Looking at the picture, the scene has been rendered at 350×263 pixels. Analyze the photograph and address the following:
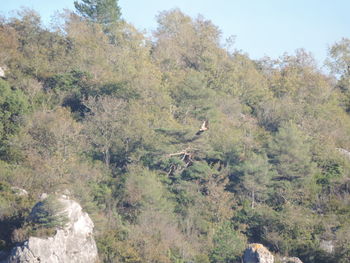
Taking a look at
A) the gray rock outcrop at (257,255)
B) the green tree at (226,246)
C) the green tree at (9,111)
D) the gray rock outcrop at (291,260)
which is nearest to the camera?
the gray rock outcrop at (257,255)

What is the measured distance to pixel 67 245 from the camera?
31.3m

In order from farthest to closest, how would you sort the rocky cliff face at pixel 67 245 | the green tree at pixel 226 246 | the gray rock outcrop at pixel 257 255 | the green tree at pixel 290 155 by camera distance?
the green tree at pixel 290 155 → the green tree at pixel 226 246 → the gray rock outcrop at pixel 257 255 → the rocky cliff face at pixel 67 245

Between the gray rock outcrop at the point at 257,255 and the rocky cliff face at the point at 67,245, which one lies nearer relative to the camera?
the rocky cliff face at the point at 67,245

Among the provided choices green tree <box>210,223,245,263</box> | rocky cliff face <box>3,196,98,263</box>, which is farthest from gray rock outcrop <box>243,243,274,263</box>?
rocky cliff face <box>3,196,98,263</box>

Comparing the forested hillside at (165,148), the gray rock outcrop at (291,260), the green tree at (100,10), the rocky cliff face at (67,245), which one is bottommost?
the rocky cliff face at (67,245)

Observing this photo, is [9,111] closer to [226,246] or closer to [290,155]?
[226,246]

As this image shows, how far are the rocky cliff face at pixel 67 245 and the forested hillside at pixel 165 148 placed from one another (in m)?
0.91

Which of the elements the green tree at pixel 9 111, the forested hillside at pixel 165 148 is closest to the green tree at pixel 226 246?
the forested hillside at pixel 165 148

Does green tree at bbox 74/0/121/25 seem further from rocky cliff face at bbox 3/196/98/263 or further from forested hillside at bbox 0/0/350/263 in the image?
rocky cliff face at bbox 3/196/98/263

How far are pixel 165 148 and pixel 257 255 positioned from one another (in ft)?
34.3

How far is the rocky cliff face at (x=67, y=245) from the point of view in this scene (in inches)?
1158

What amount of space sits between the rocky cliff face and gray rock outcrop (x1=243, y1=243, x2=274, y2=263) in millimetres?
8290

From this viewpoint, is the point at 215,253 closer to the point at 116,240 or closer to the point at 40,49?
the point at 116,240

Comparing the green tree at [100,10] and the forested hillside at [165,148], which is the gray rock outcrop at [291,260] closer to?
the forested hillside at [165,148]
